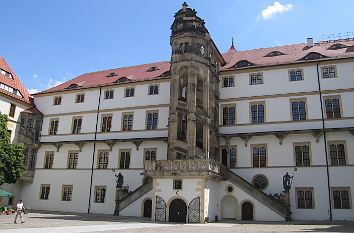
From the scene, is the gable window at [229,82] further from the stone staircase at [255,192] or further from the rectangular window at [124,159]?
the rectangular window at [124,159]

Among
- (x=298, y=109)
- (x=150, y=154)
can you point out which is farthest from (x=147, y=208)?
(x=298, y=109)

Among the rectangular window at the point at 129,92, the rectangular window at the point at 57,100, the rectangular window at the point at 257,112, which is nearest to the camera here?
the rectangular window at the point at 257,112

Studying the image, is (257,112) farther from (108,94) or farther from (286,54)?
(108,94)

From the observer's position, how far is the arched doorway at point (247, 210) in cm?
3027

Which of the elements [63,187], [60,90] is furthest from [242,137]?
[60,90]

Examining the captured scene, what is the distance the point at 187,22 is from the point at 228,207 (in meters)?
17.2

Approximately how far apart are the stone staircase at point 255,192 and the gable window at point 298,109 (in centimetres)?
762

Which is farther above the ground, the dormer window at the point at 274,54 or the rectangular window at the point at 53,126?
the dormer window at the point at 274,54

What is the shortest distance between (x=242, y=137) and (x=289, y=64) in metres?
8.22

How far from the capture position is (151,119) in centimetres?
3734

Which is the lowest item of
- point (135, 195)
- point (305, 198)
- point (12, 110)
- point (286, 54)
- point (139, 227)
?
point (139, 227)

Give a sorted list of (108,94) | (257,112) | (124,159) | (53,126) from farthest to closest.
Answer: (53,126) < (108,94) < (124,159) < (257,112)


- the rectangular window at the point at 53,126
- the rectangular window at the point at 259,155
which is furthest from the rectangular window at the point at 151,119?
the rectangular window at the point at 53,126

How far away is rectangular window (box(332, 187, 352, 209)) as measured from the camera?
2911 cm
